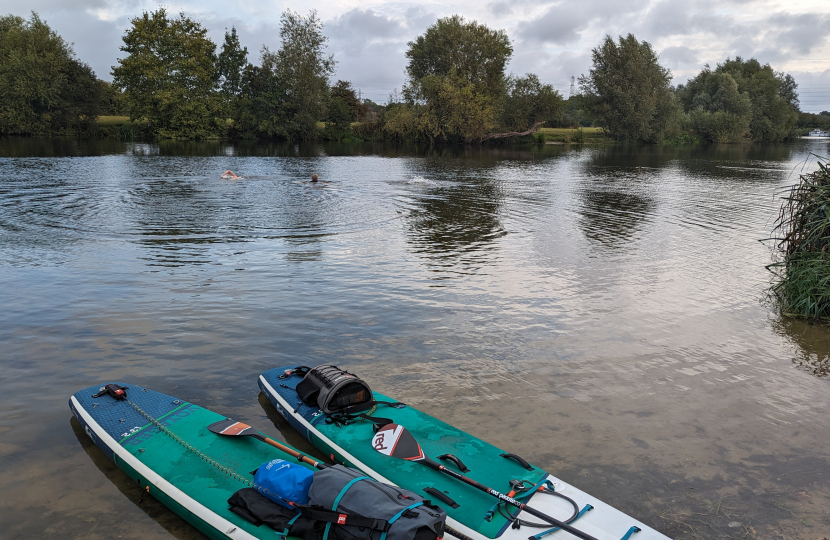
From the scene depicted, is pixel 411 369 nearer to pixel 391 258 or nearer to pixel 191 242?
pixel 391 258

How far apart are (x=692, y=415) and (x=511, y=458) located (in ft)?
8.79

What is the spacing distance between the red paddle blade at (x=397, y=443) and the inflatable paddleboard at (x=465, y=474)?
5 cm

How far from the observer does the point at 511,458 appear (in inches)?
193

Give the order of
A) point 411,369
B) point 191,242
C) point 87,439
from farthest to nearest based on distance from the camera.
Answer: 1. point 191,242
2. point 411,369
3. point 87,439

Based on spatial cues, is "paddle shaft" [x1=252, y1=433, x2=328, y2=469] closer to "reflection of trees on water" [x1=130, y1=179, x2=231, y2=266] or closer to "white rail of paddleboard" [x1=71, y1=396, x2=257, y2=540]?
"white rail of paddleboard" [x1=71, y1=396, x2=257, y2=540]

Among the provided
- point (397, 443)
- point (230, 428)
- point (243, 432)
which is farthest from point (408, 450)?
point (230, 428)

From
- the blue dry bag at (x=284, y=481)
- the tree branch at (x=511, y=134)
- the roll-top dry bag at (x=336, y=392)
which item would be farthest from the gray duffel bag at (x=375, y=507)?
the tree branch at (x=511, y=134)

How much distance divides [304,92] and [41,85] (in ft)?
87.4

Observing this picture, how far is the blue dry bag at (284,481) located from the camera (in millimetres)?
4172

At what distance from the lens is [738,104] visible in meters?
74.8

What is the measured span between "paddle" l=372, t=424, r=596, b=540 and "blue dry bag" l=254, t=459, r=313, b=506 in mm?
867

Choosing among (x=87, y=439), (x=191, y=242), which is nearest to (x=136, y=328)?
(x=87, y=439)

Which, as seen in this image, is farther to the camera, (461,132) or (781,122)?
(781,122)

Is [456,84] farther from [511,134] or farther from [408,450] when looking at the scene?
[408,450]
